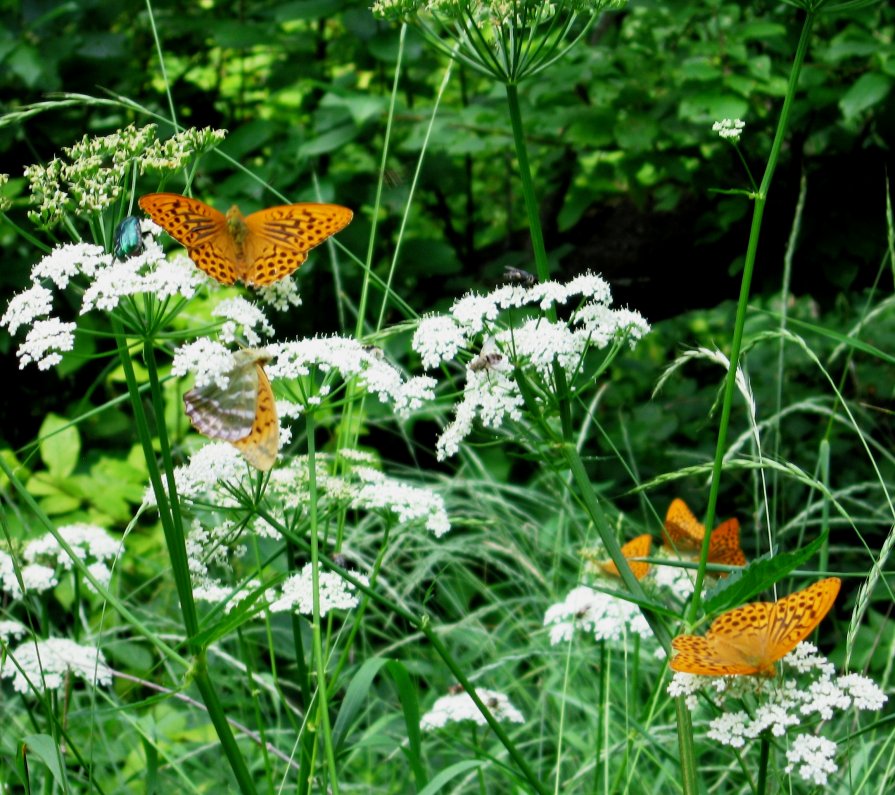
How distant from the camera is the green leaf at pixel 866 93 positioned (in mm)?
3465

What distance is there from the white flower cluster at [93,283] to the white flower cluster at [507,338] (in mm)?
363

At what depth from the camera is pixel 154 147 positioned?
64.8 inches

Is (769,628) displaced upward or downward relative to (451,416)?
upward

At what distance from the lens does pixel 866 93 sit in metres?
3.49

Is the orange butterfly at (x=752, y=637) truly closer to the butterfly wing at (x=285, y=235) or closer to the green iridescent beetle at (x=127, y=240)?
the butterfly wing at (x=285, y=235)

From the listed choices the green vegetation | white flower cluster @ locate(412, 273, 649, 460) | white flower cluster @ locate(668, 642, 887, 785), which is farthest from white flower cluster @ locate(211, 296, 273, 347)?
white flower cluster @ locate(668, 642, 887, 785)

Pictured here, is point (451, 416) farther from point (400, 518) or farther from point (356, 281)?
point (400, 518)

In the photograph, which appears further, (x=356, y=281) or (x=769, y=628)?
(x=356, y=281)

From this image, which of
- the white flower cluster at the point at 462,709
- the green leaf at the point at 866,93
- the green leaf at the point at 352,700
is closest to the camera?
the green leaf at the point at 352,700

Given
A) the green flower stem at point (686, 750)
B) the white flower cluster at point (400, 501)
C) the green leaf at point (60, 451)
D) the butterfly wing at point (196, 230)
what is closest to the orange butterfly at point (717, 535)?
the white flower cluster at point (400, 501)

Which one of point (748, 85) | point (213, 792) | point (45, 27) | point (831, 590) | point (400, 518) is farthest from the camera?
point (45, 27)

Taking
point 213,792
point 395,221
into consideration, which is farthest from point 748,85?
point 213,792

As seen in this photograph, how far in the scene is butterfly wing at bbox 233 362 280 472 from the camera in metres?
1.45

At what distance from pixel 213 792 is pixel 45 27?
2.90 m
